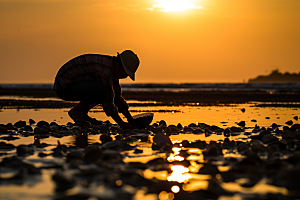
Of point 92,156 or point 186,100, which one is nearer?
point 92,156

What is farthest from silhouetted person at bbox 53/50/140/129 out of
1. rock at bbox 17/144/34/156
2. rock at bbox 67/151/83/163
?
rock at bbox 67/151/83/163

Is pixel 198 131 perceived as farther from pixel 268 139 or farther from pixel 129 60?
pixel 129 60

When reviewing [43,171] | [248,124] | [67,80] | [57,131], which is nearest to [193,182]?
[43,171]

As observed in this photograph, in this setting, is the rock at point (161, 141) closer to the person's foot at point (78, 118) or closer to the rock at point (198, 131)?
the rock at point (198, 131)

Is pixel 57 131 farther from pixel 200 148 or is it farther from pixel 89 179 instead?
pixel 89 179

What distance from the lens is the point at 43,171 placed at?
10.9ft

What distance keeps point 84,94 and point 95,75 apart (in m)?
0.38

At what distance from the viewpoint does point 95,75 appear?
626cm

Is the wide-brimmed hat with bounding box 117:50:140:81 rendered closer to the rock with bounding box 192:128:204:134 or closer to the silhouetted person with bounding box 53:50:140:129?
the silhouetted person with bounding box 53:50:140:129

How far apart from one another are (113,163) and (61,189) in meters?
0.91

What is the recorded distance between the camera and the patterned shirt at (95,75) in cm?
610

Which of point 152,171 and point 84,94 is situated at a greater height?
point 84,94

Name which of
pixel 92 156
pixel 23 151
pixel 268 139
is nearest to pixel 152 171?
pixel 92 156

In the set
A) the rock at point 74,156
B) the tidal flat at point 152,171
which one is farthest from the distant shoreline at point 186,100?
the rock at point 74,156
